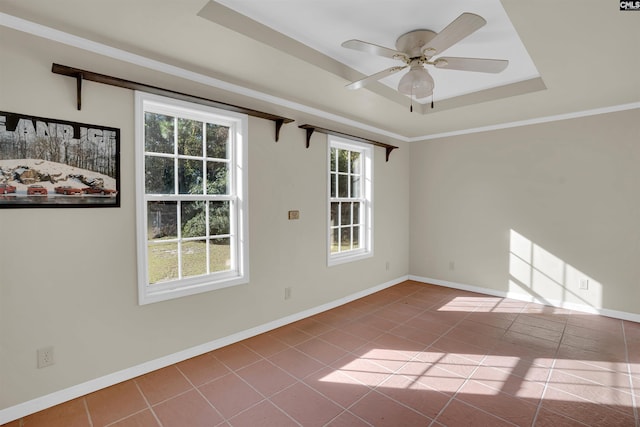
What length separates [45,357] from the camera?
208 centimetres

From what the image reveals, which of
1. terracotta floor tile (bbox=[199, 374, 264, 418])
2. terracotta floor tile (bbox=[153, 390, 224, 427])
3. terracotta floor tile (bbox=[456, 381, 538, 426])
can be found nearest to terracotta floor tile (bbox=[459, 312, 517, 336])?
terracotta floor tile (bbox=[456, 381, 538, 426])

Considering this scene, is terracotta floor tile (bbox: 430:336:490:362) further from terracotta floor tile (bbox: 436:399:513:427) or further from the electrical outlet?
the electrical outlet

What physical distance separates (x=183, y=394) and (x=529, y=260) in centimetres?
435

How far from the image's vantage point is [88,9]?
185 centimetres

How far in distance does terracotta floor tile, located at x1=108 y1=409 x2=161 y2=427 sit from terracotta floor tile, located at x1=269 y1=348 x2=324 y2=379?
0.96 meters

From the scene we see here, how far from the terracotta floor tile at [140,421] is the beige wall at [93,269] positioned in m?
0.50

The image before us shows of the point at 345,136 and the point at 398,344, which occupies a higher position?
the point at 345,136

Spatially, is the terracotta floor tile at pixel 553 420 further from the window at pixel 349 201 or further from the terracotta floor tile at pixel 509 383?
the window at pixel 349 201

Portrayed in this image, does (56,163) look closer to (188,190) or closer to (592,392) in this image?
(188,190)

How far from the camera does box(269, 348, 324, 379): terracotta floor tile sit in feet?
8.40

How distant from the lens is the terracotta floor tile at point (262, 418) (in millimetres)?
1955

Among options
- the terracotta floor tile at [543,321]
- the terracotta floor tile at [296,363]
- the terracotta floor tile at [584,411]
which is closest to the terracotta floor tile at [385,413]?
the terracotta floor tile at [296,363]

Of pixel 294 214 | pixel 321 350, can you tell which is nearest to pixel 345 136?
pixel 294 214

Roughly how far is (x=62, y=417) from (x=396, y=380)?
225 cm
